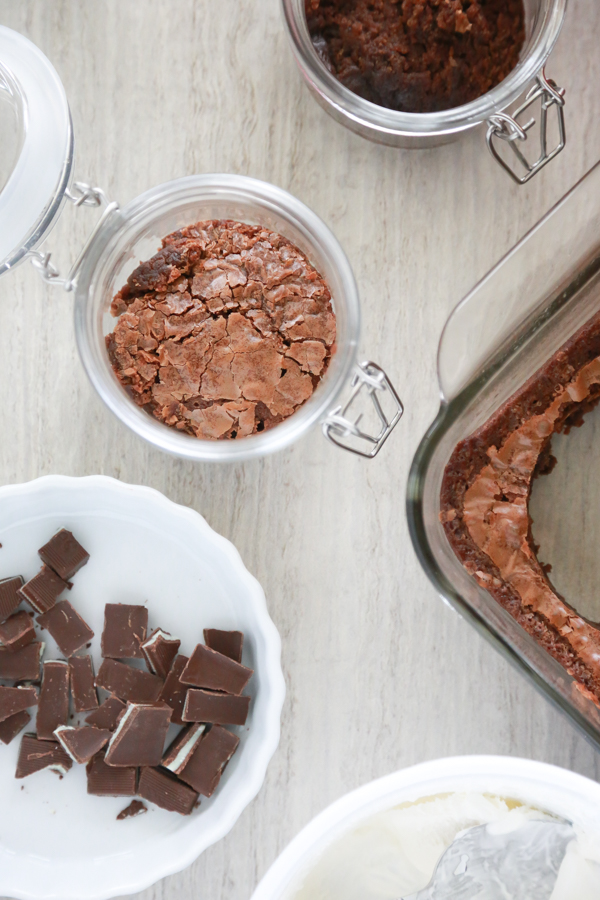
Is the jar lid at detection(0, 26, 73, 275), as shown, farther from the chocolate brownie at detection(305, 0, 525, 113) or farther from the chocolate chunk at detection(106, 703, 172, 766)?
the chocolate chunk at detection(106, 703, 172, 766)

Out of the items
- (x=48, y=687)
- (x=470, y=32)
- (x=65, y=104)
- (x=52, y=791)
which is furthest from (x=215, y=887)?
(x=470, y=32)

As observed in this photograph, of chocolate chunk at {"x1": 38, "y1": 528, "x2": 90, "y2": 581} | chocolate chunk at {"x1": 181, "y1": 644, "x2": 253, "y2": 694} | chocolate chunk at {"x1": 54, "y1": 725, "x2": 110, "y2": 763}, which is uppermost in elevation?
chocolate chunk at {"x1": 181, "y1": 644, "x2": 253, "y2": 694}

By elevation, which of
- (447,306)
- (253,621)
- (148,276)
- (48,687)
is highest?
(447,306)

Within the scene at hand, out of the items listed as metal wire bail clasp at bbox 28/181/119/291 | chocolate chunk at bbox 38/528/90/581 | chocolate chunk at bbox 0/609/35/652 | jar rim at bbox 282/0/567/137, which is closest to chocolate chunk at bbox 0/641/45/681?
chocolate chunk at bbox 0/609/35/652

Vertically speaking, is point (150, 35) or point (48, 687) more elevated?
point (150, 35)

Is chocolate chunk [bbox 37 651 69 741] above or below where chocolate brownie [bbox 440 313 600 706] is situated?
below

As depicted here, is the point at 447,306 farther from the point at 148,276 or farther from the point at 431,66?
the point at 148,276
